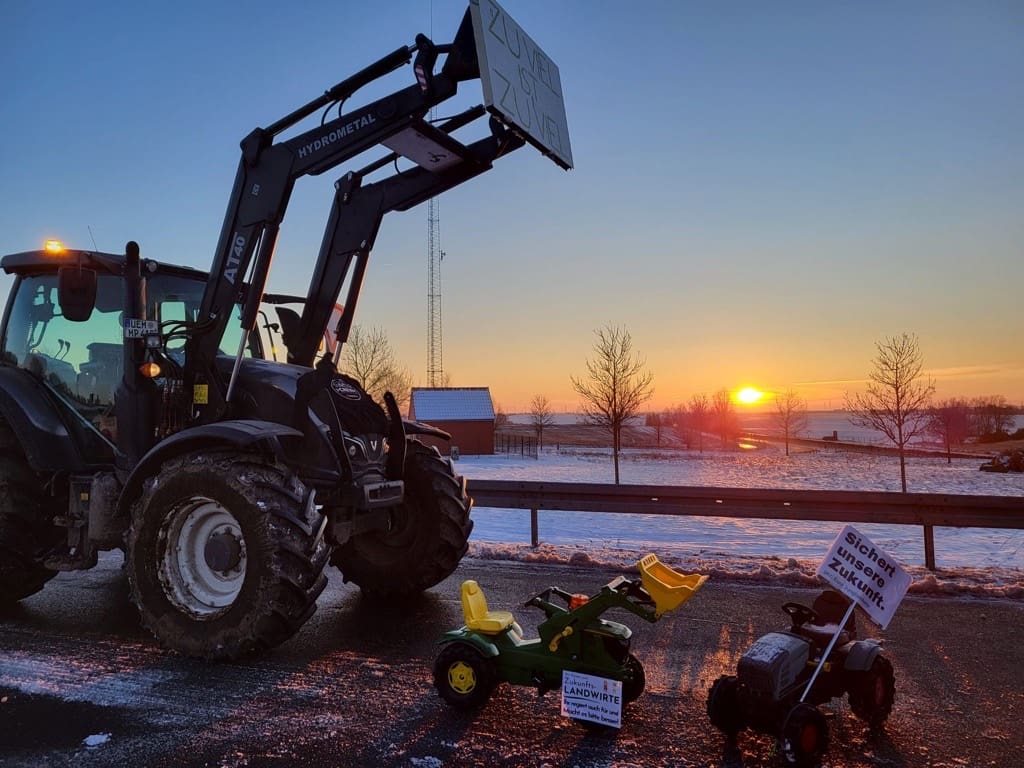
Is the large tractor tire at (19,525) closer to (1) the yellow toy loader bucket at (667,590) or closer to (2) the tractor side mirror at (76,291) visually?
(2) the tractor side mirror at (76,291)

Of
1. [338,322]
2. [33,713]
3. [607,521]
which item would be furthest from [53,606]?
[607,521]

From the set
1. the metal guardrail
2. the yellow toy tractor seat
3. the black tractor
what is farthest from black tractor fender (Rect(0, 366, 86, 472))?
the metal guardrail

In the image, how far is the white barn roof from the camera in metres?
44.5

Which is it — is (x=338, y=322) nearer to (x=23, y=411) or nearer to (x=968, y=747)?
(x=23, y=411)

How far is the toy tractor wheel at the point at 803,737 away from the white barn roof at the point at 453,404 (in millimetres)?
40758

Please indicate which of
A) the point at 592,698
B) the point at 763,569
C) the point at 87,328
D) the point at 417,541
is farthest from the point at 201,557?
the point at 763,569

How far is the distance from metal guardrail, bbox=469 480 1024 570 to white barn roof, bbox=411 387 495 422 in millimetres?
34543

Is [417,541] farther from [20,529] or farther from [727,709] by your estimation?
[727,709]

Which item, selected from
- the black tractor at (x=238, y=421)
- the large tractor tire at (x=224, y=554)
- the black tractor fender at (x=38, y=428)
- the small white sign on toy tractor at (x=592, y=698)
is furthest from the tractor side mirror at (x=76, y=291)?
the small white sign on toy tractor at (x=592, y=698)

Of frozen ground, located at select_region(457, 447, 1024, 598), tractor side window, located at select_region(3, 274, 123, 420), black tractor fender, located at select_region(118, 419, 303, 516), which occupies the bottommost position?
frozen ground, located at select_region(457, 447, 1024, 598)

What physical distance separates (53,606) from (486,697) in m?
4.43

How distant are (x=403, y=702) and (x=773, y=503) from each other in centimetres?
580

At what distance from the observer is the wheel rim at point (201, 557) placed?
15.2 ft

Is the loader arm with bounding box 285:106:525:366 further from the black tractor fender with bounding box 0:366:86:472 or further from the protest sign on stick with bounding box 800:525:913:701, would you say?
the protest sign on stick with bounding box 800:525:913:701
